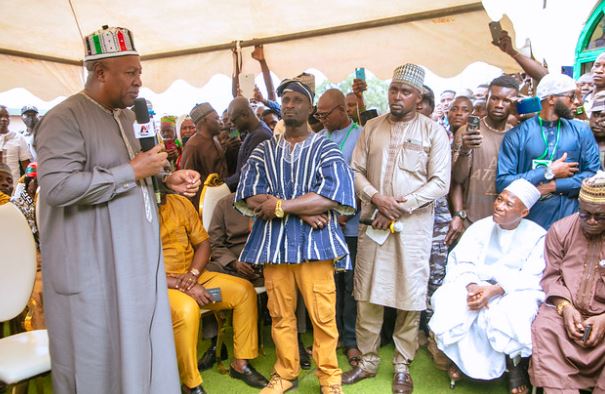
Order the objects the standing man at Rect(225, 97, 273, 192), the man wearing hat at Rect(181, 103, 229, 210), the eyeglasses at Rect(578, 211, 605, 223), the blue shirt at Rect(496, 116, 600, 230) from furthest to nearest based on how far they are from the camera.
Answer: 1. the man wearing hat at Rect(181, 103, 229, 210)
2. the standing man at Rect(225, 97, 273, 192)
3. the blue shirt at Rect(496, 116, 600, 230)
4. the eyeglasses at Rect(578, 211, 605, 223)

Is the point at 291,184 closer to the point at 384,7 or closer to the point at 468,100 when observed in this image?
the point at 384,7

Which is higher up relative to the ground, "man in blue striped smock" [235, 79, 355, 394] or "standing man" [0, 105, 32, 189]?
"standing man" [0, 105, 32, 189]

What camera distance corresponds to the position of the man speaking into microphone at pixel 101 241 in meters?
2.20

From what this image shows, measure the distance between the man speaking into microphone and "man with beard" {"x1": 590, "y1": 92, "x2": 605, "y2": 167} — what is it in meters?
3.33

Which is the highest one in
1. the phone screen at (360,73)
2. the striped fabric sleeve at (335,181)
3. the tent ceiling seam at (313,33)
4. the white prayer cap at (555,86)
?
the tent ceiling seam at (313,33)

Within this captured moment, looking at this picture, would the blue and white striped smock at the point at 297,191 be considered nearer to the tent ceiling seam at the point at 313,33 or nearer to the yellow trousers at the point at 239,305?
the yellow trousers at the point at 239,305

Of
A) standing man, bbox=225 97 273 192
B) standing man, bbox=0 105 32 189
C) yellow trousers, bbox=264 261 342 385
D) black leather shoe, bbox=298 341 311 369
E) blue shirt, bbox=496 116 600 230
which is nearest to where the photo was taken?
yellow trousers, bbox=264 261 342 385

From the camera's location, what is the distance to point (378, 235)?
3.27m

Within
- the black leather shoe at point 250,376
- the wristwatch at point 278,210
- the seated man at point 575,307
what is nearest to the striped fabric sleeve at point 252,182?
the wristwatch at point 278,210

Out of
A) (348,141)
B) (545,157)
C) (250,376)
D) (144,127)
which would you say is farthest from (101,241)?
(545,157)

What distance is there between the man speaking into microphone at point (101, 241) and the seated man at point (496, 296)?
81.5 inches

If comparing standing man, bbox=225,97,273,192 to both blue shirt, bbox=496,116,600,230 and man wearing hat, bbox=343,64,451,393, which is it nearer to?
man wearing hat, bbox=343,64,451,393

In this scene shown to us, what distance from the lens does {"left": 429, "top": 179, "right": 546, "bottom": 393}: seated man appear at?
3006mm

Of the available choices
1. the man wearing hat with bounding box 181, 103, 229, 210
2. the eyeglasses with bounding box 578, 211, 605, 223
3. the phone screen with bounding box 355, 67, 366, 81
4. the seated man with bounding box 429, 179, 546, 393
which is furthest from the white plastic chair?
the phone screen with bounding box 355, 67, 366, 81
